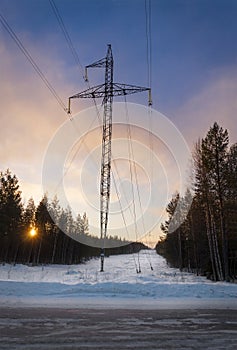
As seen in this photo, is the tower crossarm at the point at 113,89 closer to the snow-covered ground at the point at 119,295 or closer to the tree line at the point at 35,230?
the snow-covered ground at the point at 119,295

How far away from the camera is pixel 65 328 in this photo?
621 centimetres

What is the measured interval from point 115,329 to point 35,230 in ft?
164

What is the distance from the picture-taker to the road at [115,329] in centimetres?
513

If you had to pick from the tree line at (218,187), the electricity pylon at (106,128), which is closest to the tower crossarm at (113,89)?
the electricity pylon at (106,128)

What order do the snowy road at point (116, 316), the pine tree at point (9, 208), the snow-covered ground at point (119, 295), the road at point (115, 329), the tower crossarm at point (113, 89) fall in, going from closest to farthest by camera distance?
the road at point (115, 329)
the snowy road at point (116, 316)
the snow-covered ground at point (119, 295)
the tower crossarm at point (113, 89)
the pine tree at point (9, 208)

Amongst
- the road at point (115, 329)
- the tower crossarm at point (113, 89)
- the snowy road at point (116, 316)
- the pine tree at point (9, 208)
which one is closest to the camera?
the road at point (115, 329)

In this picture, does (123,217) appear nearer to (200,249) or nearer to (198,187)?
(198,187)

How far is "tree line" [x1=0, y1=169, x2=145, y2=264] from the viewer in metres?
42.8

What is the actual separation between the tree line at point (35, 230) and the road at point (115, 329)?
36254 mm

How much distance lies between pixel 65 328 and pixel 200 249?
30.9m

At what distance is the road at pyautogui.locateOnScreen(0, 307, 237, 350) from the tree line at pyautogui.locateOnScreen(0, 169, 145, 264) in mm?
36254

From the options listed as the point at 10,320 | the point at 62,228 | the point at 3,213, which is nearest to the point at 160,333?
the point at 10,320

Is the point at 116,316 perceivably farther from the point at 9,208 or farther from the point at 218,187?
the point at 9,208

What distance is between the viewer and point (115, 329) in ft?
Answer: 20.4
